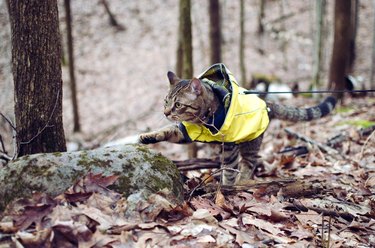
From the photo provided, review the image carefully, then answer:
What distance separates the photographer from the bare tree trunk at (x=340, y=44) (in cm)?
1097

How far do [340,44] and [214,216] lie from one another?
9209 mm

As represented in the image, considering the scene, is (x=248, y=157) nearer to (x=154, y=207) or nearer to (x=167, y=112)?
(x=167, y=112)

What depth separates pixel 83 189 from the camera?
331cm

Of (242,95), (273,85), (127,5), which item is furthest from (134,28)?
(242,95)

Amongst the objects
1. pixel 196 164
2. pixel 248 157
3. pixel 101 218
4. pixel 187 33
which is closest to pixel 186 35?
pixel 187 33

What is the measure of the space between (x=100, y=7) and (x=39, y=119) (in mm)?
23721

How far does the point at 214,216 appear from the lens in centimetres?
363

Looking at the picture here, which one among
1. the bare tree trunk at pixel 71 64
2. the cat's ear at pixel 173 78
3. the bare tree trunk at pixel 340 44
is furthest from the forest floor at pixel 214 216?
the bare tree trunk at pixel 71 64

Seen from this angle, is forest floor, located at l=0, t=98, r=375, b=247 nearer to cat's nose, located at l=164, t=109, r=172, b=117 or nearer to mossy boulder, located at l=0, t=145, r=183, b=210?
mossy boulder, located at l=0, t=145, r=183, b=210

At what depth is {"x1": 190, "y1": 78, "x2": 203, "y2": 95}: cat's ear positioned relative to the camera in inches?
179

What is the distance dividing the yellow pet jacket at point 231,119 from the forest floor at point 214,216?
0.55 meters

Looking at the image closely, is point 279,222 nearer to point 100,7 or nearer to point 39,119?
point 39,119

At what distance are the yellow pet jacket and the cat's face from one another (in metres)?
0.10

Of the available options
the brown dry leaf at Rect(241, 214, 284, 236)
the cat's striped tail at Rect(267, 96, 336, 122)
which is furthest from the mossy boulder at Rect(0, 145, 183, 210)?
the cat's striped tail at Rect(267, 96, 336, 122)
